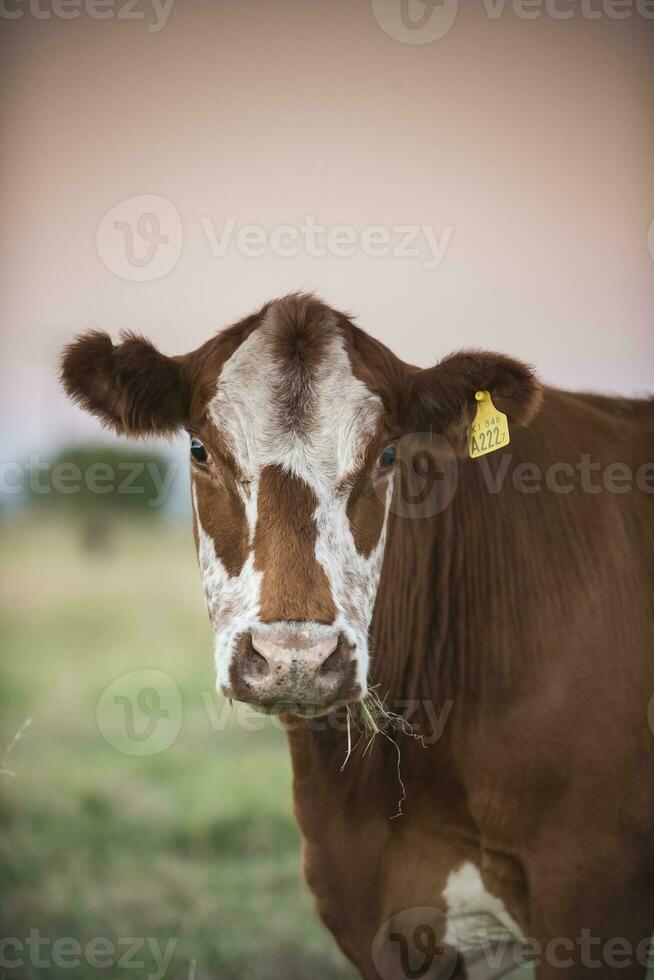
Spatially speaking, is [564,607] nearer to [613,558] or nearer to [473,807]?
[613,558]

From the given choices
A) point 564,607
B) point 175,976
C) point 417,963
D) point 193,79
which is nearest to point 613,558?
point 564,607

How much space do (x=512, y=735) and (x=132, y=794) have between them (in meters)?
3.84

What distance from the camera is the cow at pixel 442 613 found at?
121 inches

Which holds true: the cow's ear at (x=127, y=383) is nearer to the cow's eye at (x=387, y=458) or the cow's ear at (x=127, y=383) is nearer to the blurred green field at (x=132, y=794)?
the cow's eye at (x=387, y=458)

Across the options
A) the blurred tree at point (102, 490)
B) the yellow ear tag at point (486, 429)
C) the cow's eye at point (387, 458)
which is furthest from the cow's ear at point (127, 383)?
the blurred tree at point (102, 490)

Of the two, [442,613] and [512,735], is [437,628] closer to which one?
[442,613]

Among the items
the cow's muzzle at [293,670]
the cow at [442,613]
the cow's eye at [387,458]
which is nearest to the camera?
the cow's muzzle at [293,670]

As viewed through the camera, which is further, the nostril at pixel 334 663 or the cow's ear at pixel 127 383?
the cow's ear at pixel 127 383

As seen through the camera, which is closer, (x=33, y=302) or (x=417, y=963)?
(x=417, y=963)

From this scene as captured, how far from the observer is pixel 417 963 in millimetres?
3691

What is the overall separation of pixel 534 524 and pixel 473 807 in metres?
1.05

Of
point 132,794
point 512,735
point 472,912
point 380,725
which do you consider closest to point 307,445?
point 380,725

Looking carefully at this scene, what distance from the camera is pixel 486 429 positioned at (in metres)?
3.37

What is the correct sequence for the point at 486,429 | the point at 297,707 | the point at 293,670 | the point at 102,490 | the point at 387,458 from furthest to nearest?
1. the point at 102,490
2. the point at 486,429
3. the point at 387,458
4. the point at 297,707
5. the point at 293,670
